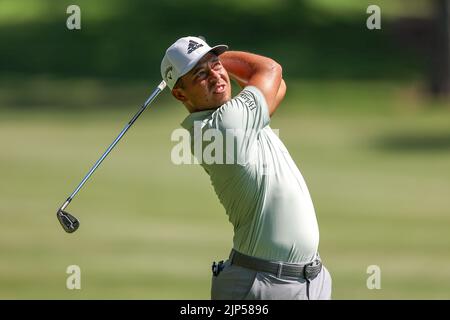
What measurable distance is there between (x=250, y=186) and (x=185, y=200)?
13390 millimetres

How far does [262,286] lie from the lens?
6422 millimetres

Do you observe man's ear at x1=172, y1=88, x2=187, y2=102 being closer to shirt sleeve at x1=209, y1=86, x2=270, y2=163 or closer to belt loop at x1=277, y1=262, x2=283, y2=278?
shirt sleeve at x1=209, y1=86, x2=270, y2=163

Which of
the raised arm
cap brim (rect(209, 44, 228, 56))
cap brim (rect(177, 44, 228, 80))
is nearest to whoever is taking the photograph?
cap brim (rect(177, 44, 228, 80))

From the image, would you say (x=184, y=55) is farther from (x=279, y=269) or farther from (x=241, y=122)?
(x=279, y=269)

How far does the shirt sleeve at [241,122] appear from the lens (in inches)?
250

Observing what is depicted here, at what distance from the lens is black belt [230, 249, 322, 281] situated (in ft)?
21.0

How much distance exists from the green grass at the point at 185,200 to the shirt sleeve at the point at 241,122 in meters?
5.82

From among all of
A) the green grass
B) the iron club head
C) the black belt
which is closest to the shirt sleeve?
the black belt

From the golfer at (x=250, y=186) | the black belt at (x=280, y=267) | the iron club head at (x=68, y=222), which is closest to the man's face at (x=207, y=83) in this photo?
the golfer at (x=250, y=186)

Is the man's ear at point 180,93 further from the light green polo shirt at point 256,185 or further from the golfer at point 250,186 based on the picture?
the light green polo shirt at point 256,185

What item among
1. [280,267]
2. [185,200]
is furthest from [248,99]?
[185,200]

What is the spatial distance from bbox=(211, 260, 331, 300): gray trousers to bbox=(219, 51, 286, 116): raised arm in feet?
2.86

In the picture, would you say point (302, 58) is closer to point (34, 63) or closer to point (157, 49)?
point (157, 49)

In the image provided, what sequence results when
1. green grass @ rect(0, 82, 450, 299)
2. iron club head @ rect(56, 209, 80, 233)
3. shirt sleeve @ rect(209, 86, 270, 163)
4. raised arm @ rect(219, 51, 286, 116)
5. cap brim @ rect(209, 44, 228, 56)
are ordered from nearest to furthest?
shirt sleeve @ rect(209, 86, 270, 163)
cap brim @ rect(209, 44, 228, 56)
raised arm @ rect(219, 51, 286, 116)
iron club head @ rect(56, 209, 80, 233)
green grass @ rect(0, 82, 450, 299)
